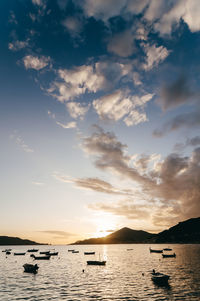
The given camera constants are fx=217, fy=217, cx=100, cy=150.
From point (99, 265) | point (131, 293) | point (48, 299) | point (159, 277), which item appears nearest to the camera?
point (48, 299)

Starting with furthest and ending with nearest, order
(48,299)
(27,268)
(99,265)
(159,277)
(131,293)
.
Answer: (99,265)
(27,268)
(159,277)
(131,293)
(48,299)

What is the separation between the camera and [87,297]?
1789 inches

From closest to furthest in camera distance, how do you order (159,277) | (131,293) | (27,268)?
(131,293), (159,277), (27,268)

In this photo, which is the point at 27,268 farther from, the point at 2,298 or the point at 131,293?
the point at 131,293

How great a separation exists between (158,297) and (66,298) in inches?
744

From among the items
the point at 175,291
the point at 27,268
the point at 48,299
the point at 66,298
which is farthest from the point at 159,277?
the point at 27,268

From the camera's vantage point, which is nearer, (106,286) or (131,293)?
(131,293)

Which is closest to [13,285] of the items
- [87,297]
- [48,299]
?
[48,299]

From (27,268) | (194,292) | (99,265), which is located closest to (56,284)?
(27,268)

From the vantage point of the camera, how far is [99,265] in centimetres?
10325

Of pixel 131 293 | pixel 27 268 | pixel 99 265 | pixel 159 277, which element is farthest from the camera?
pixel 99 265

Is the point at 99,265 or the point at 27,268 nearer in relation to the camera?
the point at 27,268

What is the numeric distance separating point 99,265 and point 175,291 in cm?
6091

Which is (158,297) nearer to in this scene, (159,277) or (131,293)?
(131,293)
